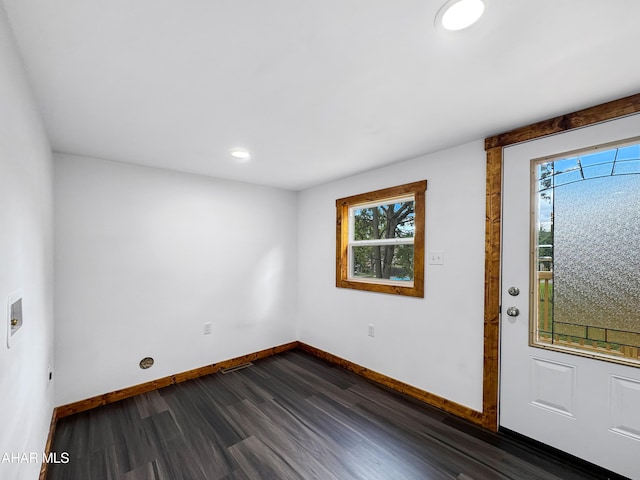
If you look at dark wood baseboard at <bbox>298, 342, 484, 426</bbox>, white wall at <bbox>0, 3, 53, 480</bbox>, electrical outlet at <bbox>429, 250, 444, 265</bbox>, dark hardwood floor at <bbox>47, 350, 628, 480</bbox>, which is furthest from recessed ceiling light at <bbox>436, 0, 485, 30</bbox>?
dark wood baseboard at <bbox>298, 342, 484, 426</bbox>

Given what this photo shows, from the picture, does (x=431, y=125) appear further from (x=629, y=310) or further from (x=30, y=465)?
(x=30, y=465)

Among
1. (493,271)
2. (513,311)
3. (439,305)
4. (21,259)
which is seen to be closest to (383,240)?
(439,305)

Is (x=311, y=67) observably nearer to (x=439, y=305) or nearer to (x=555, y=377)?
(x=439, y=305)

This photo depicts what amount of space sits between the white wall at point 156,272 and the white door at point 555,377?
2.64m

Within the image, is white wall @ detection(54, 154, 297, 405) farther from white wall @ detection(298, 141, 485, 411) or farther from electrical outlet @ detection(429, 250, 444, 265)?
electrical outlet @ detection(429, 250, 444, 265)

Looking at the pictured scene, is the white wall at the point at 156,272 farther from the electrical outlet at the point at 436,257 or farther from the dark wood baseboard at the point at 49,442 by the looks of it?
the electrical outlet at the point at 436,257

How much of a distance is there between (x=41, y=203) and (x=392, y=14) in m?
2.22

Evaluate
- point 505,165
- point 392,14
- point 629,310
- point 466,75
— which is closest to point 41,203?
point 392,14

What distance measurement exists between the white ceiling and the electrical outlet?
0.96m

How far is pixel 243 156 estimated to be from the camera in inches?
102

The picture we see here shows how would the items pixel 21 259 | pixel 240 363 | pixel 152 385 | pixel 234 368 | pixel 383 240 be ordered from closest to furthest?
pixel 21 259, pixel 152 385, pixel 383 240, pixel 234 368, pixel 240 363

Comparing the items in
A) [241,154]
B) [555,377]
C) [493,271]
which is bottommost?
[555,377]

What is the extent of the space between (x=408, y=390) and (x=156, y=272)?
2.72 m

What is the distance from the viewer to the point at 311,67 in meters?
1.36
